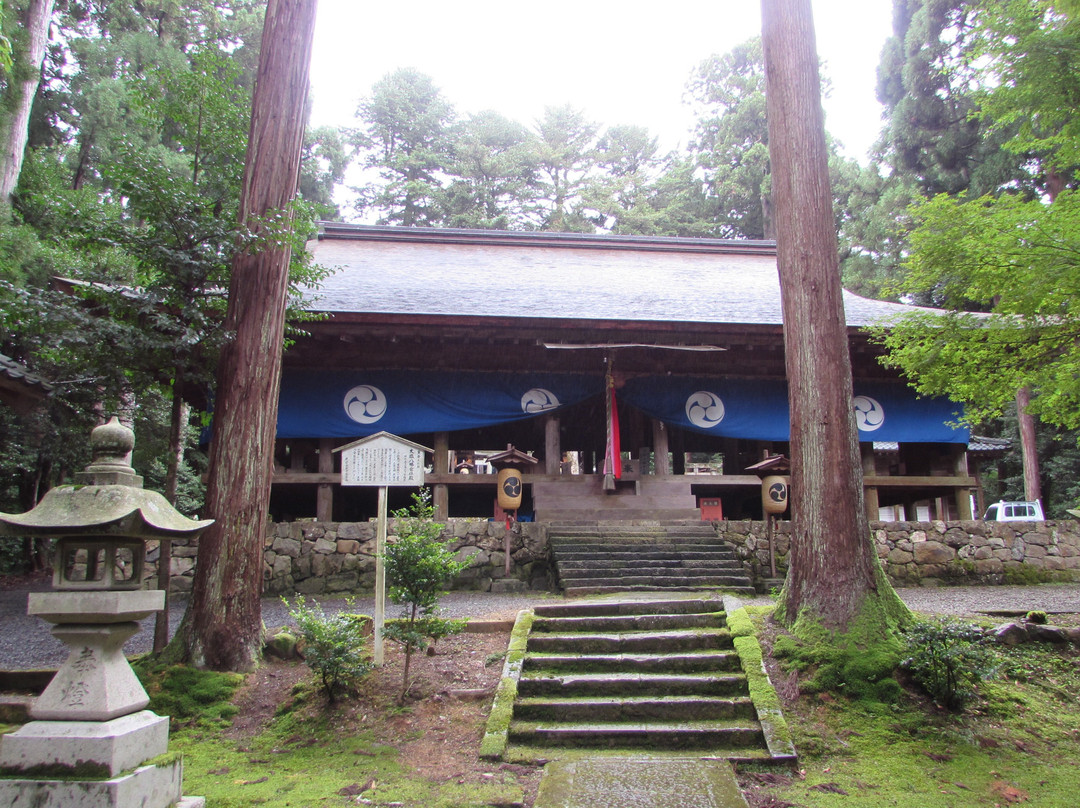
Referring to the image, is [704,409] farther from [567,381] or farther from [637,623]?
[637,623]

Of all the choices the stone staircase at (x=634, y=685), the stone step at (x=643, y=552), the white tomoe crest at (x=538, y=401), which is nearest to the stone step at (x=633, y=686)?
Result: the stone staircase at (x=634, y=685)

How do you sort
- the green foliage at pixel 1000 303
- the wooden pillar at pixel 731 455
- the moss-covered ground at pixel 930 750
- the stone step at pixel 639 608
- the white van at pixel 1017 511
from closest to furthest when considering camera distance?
the moss-covered ground at pixel 930 750 < the green foliage at pixel 1000 303 < the stone step at pixel 639 608 < the wooden pillar at pixel 731 455 < the white van at pixel 1017 511

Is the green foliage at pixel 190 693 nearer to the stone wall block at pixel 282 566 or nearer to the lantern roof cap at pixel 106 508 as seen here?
the lantern roof cap at pixel 106 508

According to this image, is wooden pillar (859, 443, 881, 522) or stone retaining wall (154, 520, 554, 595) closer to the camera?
stone retaining wall (154, 520, 554, 595)

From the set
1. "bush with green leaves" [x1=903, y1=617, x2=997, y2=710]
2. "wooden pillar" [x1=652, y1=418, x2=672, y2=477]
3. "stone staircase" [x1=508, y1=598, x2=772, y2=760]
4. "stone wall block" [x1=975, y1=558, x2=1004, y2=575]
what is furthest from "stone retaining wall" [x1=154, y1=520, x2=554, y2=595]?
"stone wall block" [x1=975, y1=558, x2=1004, y2=575]

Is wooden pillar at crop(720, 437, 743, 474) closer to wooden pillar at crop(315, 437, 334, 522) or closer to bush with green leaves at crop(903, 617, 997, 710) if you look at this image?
wooden pillar at crop(315, 437, 334, 522)

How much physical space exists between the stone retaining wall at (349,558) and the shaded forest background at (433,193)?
84.1 inches

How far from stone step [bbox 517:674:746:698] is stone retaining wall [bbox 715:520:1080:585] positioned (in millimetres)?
5180

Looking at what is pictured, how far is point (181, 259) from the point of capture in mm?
5250

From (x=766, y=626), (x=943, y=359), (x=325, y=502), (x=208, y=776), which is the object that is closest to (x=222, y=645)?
(x=208, y=776)

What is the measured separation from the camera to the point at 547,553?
915 centimetres

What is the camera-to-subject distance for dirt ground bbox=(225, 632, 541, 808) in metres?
3.76

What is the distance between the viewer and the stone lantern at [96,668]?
8.96 ft

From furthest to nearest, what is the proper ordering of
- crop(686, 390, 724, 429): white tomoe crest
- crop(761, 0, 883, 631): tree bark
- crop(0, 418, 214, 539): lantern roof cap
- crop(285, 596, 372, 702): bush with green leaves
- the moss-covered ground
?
crop(686, 390, 724, 429): white tomoe crest → crop(761, 0, 883, 631): tree bark → crop(285, 596, 372, 702): bush with green leaves → the moss-covered ground → crop(0, 418, 214, 539): lantern roof cap
